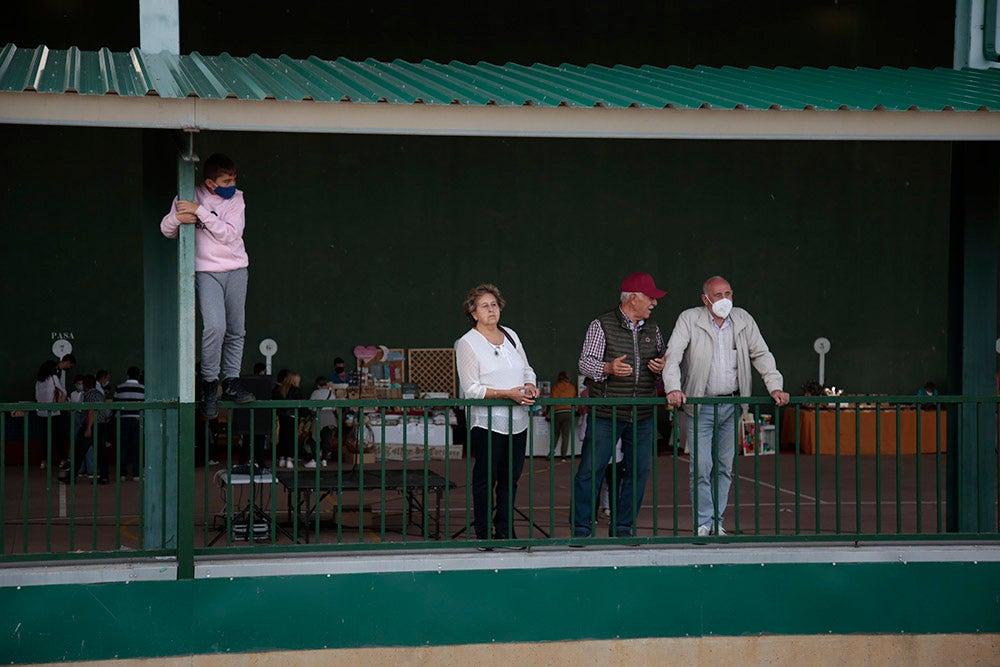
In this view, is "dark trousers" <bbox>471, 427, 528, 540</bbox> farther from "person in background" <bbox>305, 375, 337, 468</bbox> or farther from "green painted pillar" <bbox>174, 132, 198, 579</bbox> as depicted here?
"person in background" <bbox>305, 375, 337, 468</bbox>

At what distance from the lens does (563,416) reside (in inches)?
674

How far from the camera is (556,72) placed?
9.02m

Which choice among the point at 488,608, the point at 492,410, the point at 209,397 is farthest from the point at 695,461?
the point at 209,397

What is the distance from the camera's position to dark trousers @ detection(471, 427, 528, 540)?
786 cm

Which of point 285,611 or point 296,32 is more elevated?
point 296,32

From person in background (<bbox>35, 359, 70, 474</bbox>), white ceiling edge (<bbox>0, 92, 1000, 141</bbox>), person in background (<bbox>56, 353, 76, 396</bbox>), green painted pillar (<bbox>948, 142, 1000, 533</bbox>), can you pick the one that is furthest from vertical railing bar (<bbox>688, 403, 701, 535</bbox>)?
person in background (<bbox>56, 353, 76, 396</bbox>)

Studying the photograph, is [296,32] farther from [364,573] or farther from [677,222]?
[364,573]

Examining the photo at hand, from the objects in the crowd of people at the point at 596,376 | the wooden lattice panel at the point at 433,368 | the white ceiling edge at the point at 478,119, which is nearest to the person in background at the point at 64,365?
the wooden lattice panel at the point at 433,368

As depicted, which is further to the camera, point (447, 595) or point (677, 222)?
point (677, 222)

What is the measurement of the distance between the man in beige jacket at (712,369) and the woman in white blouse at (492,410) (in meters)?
0.99

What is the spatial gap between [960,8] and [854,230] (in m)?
10.1

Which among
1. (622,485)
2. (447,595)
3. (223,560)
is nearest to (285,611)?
(223,560)

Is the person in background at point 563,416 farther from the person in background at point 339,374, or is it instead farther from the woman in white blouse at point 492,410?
the woman in white blouse at point 492,410

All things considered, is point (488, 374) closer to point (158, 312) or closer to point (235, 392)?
point (235, 392)
